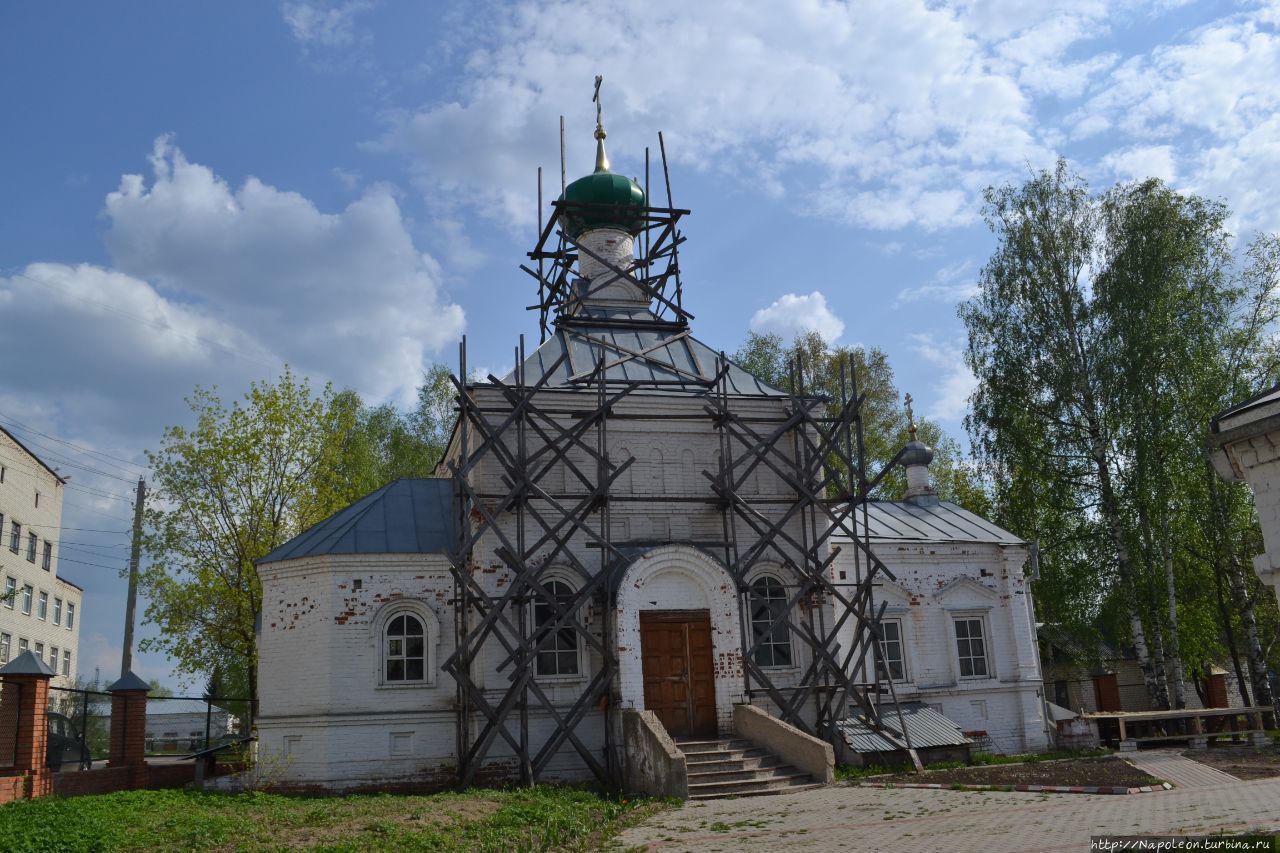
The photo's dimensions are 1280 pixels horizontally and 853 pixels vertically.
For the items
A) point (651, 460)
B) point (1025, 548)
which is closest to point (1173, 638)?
point (1025, 548)

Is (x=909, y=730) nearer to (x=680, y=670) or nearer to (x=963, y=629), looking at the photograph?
(x=963, y=629)

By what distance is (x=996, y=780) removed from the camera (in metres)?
13.5

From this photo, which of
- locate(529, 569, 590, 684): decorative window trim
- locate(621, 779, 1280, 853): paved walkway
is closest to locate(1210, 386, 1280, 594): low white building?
locate(621, 779, 1280, 853): paved walkway

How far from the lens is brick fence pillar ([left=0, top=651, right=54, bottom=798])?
44.0ft

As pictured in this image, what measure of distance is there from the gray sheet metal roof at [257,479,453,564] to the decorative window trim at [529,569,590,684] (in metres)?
1.64

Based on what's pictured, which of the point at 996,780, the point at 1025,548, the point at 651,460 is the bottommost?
the point at 996,780

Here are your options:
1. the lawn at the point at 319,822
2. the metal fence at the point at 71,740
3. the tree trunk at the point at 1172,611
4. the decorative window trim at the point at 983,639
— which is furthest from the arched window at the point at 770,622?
the metal fence at the point at 71,740

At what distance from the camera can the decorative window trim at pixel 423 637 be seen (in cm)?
1580

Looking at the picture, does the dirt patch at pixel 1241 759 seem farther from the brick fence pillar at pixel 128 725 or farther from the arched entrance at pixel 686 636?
the brick fence pillar at pixel 128 725

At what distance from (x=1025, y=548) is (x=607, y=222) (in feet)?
34.1

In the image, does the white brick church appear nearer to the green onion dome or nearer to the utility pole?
the green onion dome

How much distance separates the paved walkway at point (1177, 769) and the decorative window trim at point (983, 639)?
2.65 m

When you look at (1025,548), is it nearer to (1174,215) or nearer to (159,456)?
(1174,215)

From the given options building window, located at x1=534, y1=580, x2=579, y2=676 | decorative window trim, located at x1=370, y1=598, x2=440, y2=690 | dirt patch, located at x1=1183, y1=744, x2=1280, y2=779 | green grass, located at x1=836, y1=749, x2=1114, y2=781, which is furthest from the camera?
building window, located at x1=534, y1=580, x2=579, y2=676
